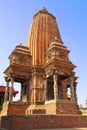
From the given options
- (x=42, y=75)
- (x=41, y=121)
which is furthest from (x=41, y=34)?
(x=41, y=121)

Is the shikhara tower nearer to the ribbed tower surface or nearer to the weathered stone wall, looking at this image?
the ribbed tower surface

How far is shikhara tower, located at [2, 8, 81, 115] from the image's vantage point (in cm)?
2031

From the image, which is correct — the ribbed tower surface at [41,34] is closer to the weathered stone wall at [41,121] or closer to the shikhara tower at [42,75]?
the shikhara tower at [42,75]

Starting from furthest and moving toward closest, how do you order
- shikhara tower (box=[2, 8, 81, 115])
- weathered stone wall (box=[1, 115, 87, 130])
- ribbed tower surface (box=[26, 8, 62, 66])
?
1. ribbed tower surface (box=[26, 8, 62, 66])
2. shikhara tower (box=[2, 8, 81, 115])
3. weathered stone wall (box=[1, 115, 87, 130])

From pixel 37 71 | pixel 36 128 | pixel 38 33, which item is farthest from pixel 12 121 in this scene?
pixel 38 33

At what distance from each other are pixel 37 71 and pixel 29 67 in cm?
123

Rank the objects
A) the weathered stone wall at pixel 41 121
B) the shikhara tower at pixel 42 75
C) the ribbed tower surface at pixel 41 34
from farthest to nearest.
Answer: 1. the ribbed tower surface at pixel 41 34
2. the shikhara tower at pixel 42 75
3. the weathered stone wall at pixel 41 121

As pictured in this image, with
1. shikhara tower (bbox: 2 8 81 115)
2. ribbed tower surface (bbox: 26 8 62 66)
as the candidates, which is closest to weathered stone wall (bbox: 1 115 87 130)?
shikhara tower (bbox: 2 8 81 115)

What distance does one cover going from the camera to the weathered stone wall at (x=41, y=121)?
14.3 metres

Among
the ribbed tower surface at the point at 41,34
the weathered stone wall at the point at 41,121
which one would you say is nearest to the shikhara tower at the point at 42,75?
the ribbed tower surface at the point at 41,34

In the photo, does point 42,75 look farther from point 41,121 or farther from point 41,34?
point 41,121

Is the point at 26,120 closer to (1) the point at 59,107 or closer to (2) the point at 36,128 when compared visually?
(2) the point at 36,128

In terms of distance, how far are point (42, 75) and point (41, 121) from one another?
8.64 metres

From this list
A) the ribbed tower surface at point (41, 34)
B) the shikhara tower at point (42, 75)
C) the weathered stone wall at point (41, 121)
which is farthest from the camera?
the ribbed tower surface at point (41, 34)
